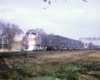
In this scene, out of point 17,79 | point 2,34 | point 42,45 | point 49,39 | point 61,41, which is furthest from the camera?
point 2,34

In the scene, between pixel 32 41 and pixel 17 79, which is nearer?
pixel 17 79

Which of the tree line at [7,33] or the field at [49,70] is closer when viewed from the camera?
the field at [49,70]

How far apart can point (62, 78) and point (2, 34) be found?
83275 mm

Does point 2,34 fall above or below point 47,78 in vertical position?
above

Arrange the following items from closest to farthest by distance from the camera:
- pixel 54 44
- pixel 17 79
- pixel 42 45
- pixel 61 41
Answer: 1. pixel 17 79
2. pixel 42 45
3. pixel 54 44
4. pixel 61 41

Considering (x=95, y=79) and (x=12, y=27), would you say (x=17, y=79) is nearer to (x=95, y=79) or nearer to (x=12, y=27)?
(x=95, y=79)

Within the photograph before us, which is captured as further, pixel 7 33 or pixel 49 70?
pixel 7 33

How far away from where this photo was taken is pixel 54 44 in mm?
45031

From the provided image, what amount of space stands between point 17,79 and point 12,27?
88.7m

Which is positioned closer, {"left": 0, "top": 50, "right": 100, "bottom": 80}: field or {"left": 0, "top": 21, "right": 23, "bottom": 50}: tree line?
{"left": 0, "top": 50, "right": 100, "bottom": 80}: field

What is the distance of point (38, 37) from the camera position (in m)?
36.4

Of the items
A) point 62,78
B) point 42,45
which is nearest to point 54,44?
point 42,45

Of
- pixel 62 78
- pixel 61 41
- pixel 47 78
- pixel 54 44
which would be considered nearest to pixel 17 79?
pixel 47 78

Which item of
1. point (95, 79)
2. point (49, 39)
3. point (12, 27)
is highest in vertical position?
point (12, 27)
